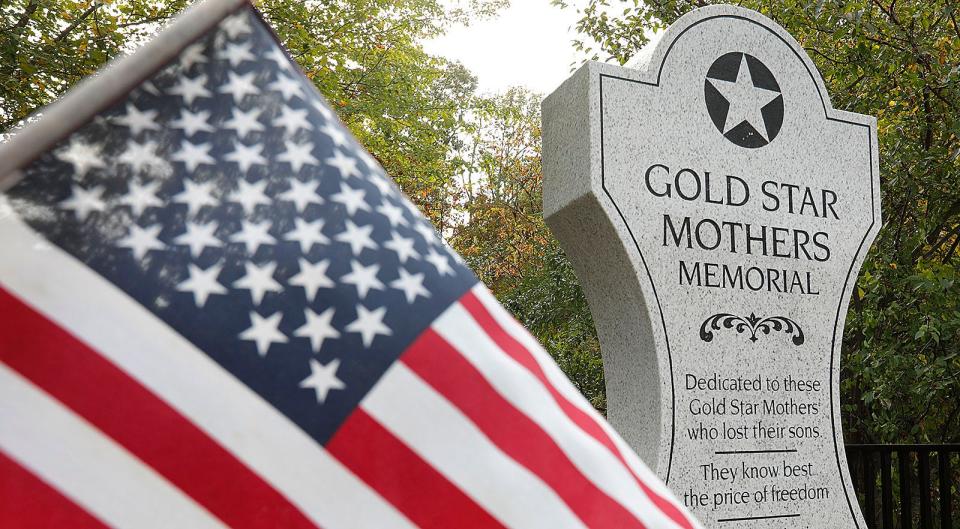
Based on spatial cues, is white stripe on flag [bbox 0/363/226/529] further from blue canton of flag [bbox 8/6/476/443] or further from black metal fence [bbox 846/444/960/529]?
black metal fence [bbox 846/444/960/529]

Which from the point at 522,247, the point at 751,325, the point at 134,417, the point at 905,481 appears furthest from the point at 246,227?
the point at 522,247

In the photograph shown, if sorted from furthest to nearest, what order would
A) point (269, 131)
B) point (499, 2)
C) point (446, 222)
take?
point (499, 2), point (446, 222), point (269, 131)

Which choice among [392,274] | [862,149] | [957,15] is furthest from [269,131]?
[957,15]

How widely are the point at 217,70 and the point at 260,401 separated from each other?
417mm

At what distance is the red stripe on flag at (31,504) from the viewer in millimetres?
854

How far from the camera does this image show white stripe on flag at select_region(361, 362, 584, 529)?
101 cm

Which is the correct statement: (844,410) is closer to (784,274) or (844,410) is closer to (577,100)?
(784,274)

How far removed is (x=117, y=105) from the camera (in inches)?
37.4

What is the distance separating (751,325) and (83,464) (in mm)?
4206

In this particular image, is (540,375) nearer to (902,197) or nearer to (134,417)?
(134,417)

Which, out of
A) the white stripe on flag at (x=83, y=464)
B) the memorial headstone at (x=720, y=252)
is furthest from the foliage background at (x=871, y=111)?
the white stripe on flag at (x=83, y=464)

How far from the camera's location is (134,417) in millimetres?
900

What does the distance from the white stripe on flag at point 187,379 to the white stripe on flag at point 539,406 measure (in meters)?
0.22

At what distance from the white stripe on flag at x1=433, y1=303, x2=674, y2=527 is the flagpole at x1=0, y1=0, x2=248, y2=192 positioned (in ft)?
1.52
